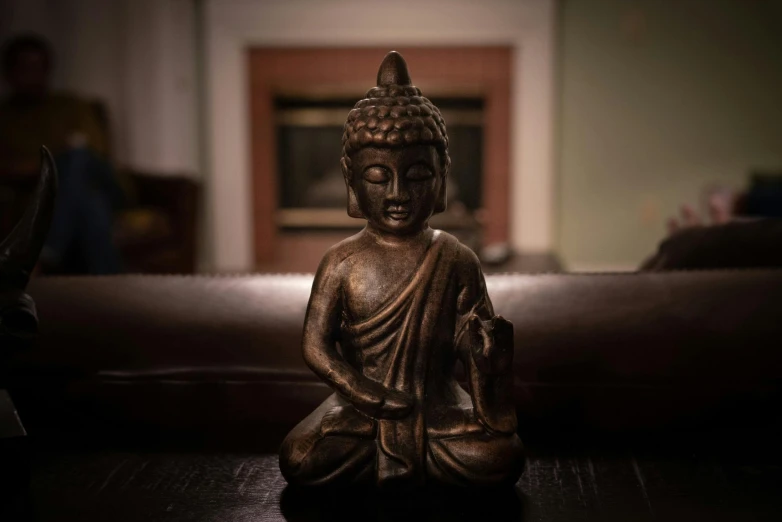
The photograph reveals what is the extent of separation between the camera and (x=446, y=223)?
4.57m

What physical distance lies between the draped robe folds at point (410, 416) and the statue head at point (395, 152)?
6 centimetres

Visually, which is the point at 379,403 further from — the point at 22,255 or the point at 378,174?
the point at 22,255

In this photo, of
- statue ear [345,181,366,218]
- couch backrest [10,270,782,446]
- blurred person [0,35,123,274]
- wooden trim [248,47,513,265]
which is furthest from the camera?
wooden trim [248,47,513,265]

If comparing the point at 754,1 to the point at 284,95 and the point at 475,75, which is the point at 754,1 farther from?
the point at 284,95

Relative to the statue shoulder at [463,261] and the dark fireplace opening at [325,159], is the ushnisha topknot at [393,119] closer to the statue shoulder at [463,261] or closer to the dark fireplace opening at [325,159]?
the statue shoulder at [463,261]

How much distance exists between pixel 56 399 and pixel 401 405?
0.58 metres

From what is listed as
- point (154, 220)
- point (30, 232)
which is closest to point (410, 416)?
point (30, 232)

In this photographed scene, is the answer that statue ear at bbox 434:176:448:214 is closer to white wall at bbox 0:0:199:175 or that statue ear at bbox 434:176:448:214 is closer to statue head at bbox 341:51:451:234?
statue head at bbox 341:51:451:234

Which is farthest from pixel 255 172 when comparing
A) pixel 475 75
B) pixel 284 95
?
pixel 475 75

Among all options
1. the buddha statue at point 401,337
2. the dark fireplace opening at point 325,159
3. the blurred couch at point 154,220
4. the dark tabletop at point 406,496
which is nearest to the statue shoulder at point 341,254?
the buddha statue at point 401,337

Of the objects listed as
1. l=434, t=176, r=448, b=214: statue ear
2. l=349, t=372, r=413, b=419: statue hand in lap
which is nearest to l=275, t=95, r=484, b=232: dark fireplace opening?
l=434, t=176, r=448, b=214: statue ear

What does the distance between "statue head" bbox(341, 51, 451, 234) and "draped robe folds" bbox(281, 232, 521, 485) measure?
0.06 m

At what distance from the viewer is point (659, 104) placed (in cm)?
443

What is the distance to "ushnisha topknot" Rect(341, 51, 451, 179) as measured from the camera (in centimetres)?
82
